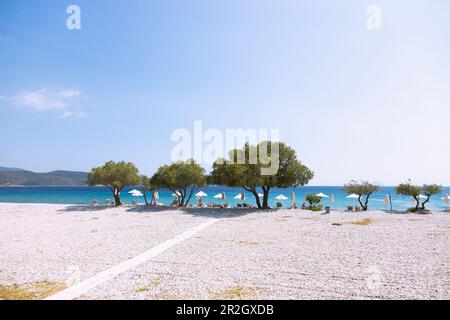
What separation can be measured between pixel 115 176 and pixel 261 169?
19.6 metres

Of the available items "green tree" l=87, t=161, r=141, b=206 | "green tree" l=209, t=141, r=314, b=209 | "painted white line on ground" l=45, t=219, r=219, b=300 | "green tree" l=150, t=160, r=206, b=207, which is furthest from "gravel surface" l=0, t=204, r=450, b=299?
"green tree" l=87, t=161, r=141, b=206

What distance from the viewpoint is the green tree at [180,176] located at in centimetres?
3544

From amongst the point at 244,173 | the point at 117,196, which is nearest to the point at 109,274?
the point at 244,173

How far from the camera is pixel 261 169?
108 ft

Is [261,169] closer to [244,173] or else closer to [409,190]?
[244,173]

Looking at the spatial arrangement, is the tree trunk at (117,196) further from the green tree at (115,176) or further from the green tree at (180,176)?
the green tree at (180,176)

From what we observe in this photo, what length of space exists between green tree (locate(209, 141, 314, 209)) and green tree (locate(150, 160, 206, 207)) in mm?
1795

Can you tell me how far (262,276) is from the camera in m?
A: 9.55

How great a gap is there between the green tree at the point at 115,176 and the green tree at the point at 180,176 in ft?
13.8

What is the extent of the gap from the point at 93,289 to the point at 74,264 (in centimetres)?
365
